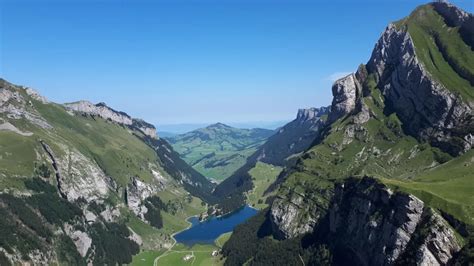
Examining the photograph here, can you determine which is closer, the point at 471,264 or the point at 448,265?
the point at 471,264
